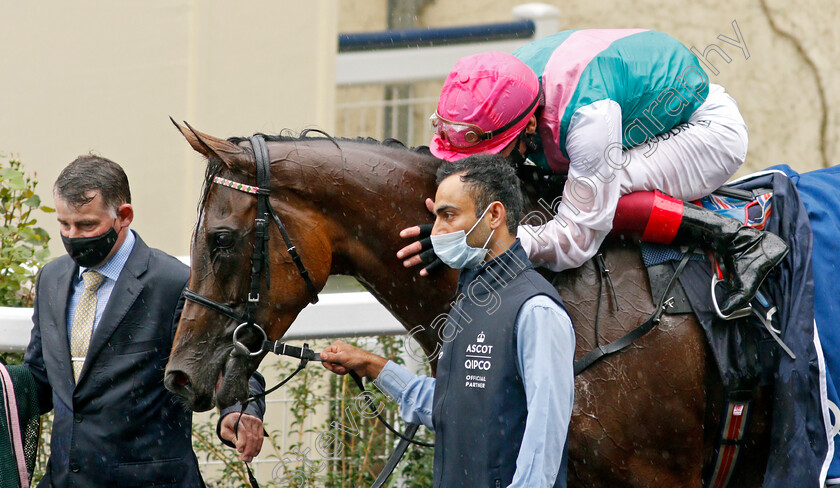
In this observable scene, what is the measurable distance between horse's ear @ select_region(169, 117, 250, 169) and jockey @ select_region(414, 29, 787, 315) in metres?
0.62

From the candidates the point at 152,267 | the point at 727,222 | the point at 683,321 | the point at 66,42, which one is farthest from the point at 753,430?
the point at 66,42

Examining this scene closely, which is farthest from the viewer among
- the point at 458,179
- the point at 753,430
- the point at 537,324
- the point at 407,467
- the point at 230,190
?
the point at 407,467

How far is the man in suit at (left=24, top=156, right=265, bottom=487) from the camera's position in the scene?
319 cm

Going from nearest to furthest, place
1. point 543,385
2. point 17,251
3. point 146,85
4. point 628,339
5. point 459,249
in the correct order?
point 543,385 → point 459,249 → point 628,339 → point 17,251 → point 146,85

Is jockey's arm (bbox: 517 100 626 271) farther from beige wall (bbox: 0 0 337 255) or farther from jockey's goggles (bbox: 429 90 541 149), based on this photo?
beige wall (bbox: 0 0 337 255)

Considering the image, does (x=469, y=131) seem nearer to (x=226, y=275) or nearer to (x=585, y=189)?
(x=585, y=189)

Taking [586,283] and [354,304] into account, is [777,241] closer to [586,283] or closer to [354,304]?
[586,283]

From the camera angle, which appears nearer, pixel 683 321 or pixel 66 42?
pixel 683 321

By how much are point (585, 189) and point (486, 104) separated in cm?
40

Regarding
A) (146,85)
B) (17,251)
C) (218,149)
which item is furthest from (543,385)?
(146,85)

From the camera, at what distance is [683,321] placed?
3.12 m

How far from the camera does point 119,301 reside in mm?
3260

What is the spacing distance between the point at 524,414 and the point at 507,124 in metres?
0.93

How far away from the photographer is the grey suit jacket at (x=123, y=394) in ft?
10.5
